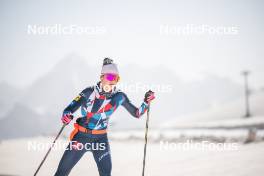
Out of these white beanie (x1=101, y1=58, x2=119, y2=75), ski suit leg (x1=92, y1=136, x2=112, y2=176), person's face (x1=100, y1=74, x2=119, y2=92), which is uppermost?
white beanie (x1=101, y1=58, x2=119, y2=75)

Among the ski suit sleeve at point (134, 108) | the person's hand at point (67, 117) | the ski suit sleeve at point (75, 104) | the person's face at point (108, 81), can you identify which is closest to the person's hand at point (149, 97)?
the ski suit sleeve at point (134, 108)

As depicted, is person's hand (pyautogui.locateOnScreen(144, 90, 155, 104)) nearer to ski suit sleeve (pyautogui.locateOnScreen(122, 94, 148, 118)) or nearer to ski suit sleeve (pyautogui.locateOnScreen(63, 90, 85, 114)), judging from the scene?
ski suit sleeve (pyautogui.locateOnScreen(122, 94, 148, 118))

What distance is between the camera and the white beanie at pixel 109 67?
5.45m

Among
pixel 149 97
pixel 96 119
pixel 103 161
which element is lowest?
pixel 103 161

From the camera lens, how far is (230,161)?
890 cm

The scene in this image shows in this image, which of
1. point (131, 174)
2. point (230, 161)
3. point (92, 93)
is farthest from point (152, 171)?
point (92, 93)

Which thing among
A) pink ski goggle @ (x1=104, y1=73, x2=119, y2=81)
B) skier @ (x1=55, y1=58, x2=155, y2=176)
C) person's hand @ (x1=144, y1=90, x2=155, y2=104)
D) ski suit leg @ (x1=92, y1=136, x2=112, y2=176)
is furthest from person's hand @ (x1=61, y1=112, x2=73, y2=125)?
person's hand @ (x1=144, y1=90, x2=155, y2=104)

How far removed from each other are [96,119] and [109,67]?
0.93m

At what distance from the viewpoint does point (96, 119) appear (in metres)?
5.23

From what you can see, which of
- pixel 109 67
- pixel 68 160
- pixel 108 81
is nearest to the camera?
pixel 68 160

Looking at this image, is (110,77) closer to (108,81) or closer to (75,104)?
(108,81)

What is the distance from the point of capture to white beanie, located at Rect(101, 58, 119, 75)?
545 cm

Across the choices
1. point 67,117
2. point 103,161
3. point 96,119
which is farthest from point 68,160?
point 96,119

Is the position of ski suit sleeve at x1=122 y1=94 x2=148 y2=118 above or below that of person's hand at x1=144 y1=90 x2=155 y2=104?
below
